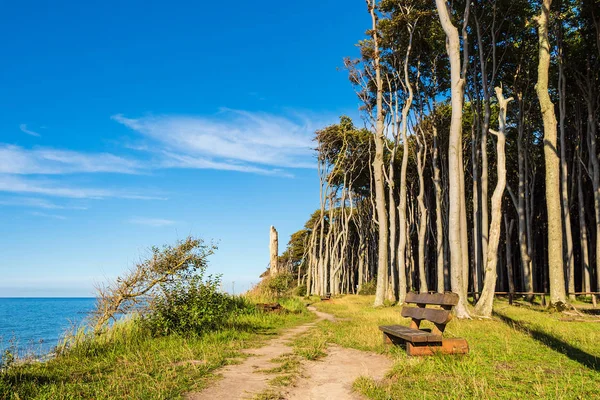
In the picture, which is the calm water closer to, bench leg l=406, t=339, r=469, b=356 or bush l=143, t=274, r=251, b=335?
bush l=143, t=274, r=251, b=335

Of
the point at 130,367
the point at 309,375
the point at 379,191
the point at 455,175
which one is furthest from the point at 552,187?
the point at 130,367

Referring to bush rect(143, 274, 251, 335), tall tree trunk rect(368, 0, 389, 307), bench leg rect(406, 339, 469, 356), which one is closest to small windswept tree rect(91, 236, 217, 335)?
bush rect(143, 274, 251, 335)

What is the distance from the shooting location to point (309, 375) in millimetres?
6344

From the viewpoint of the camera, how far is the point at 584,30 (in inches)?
809

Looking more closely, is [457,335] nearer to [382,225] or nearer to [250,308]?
[250,308]

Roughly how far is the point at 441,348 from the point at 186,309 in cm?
563

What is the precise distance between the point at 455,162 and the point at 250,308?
8806mm

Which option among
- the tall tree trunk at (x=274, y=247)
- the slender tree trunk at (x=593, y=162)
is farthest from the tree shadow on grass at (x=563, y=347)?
the tall tree trunk at (x=274, y=247)

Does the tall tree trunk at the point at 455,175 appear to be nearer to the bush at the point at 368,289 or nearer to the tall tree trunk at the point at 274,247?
the tall tree trunk at the point at 274,247

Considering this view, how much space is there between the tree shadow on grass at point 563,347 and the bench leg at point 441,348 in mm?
1689

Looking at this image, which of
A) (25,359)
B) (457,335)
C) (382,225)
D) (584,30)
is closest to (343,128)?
(382,225)

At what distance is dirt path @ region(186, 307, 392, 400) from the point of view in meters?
5.28

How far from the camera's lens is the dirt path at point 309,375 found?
5.28 m

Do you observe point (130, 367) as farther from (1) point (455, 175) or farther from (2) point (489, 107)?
(2) point (489, 107)
